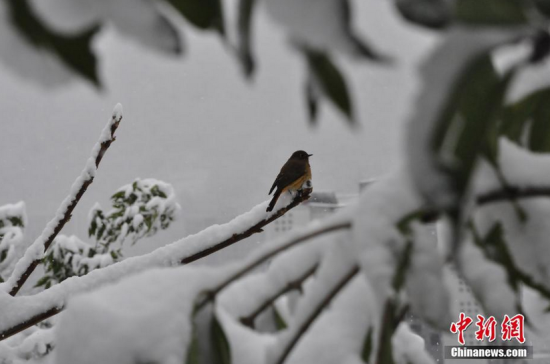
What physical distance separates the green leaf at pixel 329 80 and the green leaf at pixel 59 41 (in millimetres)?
73

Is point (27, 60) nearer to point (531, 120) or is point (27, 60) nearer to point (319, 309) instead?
point (319, 309)

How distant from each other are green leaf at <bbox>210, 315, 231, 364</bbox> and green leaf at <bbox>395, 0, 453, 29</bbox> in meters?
0.21

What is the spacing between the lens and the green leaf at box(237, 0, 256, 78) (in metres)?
0.18

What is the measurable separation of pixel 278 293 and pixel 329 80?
203mm

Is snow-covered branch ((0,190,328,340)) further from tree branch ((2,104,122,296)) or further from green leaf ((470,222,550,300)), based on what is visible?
green leaf ((470,222,550,300))

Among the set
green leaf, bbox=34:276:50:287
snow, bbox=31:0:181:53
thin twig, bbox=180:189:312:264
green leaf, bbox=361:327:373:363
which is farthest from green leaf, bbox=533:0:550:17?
green leaf, bbox=34:276:50:287

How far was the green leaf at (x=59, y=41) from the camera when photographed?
178mm

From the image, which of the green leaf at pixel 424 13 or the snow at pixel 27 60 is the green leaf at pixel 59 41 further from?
the green leaf at pixel 424 13

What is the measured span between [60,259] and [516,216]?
2230 millimetres

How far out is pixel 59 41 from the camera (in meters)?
0.18

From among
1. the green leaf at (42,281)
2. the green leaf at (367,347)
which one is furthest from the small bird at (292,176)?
the green leaf at (42,281)

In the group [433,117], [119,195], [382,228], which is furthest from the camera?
[119,195]

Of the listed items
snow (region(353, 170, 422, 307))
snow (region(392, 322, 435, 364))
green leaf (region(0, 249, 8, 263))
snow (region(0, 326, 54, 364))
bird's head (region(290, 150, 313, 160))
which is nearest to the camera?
snow (region(353, 170, 422, 307))

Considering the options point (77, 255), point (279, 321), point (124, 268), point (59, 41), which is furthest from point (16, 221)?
point (59, 41)
